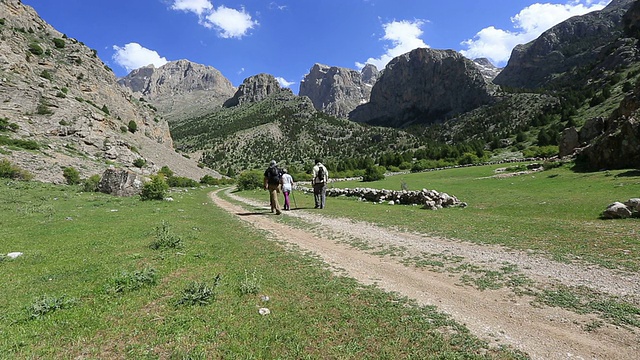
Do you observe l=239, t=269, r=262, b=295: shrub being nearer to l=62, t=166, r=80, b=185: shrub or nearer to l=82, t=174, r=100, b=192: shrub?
l=82, t=174, r=100, b=192: shrub

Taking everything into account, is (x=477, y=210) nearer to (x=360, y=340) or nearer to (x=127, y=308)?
(x=360, y=340)

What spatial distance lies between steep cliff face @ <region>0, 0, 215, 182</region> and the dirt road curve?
37.8 m

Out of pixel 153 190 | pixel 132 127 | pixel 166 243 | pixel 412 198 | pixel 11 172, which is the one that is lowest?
pixel 412 198

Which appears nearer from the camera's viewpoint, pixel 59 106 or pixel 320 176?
pixel 320 176

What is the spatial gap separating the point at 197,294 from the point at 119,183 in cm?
3019

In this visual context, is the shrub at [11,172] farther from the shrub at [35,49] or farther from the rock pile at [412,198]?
the shrub at [35,49]

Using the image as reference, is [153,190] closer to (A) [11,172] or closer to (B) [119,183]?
(B) [119,183]

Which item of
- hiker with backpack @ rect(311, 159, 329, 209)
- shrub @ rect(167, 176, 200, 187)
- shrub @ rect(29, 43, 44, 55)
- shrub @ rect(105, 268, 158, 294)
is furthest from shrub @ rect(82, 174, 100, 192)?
shrub @ rect(29, 43, 44, 55)

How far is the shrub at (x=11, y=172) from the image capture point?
28.8m

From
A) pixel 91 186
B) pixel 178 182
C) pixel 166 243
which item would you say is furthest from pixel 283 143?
pixel 166 243

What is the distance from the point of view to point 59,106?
4844 centimetres

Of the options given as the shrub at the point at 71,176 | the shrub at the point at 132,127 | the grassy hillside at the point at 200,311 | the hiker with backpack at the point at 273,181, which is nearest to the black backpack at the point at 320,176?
the hiker with backpack at the point at 273,181

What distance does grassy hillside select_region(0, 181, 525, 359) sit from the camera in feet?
14.4

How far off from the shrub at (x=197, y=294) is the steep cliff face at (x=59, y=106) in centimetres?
3662
